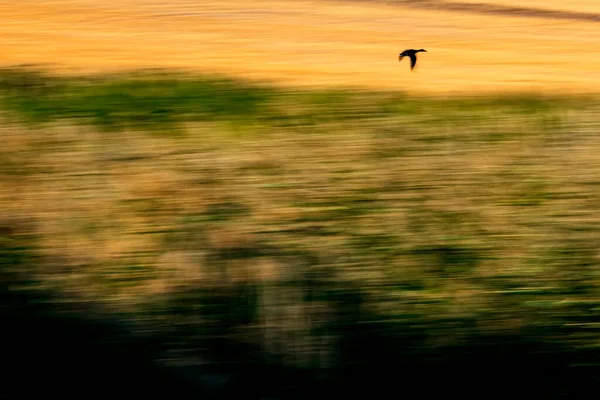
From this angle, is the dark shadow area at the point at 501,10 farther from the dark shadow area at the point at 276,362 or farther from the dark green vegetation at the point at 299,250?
the dark shadow area at the point at 276,362

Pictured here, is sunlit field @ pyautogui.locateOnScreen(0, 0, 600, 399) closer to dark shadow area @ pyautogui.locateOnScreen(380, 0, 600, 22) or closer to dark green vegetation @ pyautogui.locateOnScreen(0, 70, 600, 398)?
dark green vegetation @ pyautogui.locateOnScreen(0, 70, 600, 398)

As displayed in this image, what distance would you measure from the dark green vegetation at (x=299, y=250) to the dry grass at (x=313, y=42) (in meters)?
1.24

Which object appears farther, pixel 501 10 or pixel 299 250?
pixel 501 10

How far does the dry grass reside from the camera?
6539 millimetres

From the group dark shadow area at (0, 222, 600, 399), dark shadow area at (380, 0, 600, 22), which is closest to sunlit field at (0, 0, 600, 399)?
dark shadow area at (0, 222, 600, 399)

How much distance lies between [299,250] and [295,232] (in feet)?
0.51

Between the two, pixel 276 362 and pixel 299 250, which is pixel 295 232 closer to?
pixel 299 250

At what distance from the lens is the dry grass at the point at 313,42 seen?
21.5 feet

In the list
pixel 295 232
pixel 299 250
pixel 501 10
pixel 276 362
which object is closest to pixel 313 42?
pixel 501 10

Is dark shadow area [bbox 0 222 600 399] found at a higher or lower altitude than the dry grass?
lower

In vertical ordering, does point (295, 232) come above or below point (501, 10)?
below

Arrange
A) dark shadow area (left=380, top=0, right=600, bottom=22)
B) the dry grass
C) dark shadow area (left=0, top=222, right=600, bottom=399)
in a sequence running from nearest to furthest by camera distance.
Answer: dark shadow area (left=0, top=222, right=600, bottom=399)
the dry grass
dark shadow area (left=380, top=0, right=600, bottom=22)

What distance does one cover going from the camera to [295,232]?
4.10 meters

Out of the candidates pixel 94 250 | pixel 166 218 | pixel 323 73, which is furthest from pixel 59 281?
pixel 323 73
